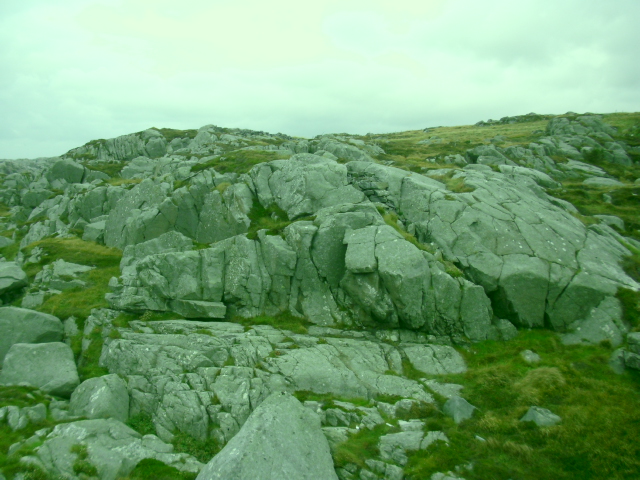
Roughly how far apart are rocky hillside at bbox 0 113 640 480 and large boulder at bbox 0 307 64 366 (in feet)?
0.45

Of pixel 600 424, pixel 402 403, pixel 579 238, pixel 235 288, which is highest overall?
pixel 579 238

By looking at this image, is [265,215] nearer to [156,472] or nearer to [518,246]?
[518,246]

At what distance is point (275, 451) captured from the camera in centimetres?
1279

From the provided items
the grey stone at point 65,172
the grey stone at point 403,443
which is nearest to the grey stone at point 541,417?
the grey stone at point 403,443

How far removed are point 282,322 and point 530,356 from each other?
1381 centimetres

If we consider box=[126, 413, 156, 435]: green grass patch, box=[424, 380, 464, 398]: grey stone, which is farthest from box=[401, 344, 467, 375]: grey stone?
box=[126, 413, 156, 435]: green grass patch

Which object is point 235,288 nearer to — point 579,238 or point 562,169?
point 579,238

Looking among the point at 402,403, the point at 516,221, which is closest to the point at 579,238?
the point at 516,221

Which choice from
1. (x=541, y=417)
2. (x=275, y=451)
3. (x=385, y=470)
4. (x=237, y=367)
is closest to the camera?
(x=385, y=470)

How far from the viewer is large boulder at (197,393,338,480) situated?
474 inches

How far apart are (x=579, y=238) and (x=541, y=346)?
10722 mm

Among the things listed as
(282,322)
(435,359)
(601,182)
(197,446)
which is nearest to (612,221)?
(601,182)

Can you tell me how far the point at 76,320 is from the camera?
23125 mm

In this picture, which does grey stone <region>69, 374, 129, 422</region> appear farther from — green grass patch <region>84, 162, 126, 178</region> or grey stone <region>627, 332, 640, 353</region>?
green grass patch <region>84, 162, 126, 178</region>
